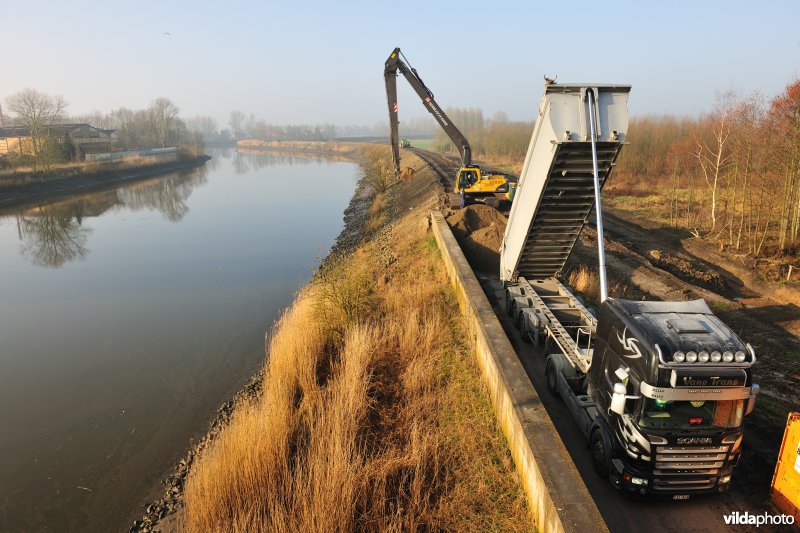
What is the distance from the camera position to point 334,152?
117m

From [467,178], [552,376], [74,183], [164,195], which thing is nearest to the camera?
[552,376]

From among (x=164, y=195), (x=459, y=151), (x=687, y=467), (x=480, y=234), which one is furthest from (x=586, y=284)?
(x=164, y=195)

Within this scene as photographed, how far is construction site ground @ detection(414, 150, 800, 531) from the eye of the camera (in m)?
5.87

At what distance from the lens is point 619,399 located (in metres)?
5.54

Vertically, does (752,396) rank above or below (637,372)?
below

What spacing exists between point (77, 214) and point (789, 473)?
1649 inches

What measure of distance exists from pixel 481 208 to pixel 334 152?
10395 cm

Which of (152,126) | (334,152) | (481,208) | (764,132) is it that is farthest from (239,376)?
(334,152)

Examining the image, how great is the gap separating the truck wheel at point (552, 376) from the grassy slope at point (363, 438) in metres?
1.28

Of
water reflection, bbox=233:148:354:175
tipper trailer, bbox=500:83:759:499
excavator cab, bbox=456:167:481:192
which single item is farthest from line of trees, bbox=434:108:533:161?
tipper trailer, bbox=500:83:759:499

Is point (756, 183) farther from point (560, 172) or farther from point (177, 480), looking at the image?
point (177, 480)

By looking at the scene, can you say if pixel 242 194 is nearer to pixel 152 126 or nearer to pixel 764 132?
pixel 764 132

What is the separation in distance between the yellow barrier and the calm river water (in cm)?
964

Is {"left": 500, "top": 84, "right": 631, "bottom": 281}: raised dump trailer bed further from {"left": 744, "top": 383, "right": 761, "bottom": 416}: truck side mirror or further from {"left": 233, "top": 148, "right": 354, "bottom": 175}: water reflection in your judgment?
{"left": 233, "top": 148, "right": 354, "bottom": 175}: water reflection
